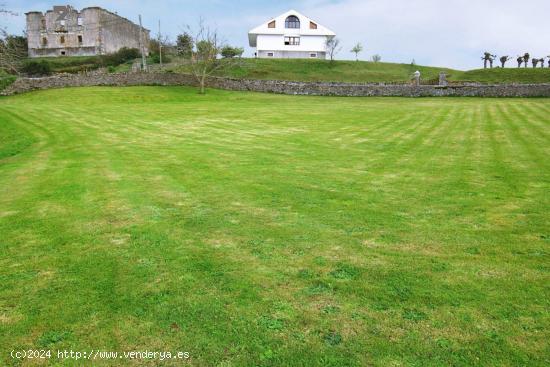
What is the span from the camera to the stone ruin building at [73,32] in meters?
78.5

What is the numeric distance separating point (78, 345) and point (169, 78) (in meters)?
49.9

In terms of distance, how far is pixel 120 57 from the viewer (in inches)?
2783

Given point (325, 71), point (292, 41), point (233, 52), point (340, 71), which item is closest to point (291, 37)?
point (292, 41)

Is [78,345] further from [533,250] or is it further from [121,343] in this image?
[533,250]

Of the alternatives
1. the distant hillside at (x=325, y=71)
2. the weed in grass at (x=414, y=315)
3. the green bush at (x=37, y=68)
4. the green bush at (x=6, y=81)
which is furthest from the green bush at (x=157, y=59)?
the weed in grass at (x=414, y=315)

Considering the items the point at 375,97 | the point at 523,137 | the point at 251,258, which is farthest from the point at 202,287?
the point at 375,97

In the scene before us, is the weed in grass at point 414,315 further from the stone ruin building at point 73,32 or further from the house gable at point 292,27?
the stone ruin building at point 73,32

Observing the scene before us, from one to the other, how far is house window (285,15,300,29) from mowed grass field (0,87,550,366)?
65.5 meters

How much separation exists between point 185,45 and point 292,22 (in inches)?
782

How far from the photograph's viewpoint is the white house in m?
74.4

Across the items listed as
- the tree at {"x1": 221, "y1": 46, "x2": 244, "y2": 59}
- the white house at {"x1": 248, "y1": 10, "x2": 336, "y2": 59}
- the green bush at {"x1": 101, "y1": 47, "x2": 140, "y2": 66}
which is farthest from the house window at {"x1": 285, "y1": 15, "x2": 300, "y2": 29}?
the green bush at {"x1": 101, "y1": 47, "x2": 140, "y2": 66}

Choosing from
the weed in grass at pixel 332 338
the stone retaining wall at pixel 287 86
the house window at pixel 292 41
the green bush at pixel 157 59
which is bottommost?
the weed in grass at pixel 332 338

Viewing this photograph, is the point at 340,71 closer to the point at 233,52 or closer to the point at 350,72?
the point at 350,72

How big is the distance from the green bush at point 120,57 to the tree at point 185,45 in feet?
25.1
